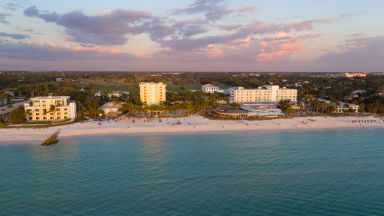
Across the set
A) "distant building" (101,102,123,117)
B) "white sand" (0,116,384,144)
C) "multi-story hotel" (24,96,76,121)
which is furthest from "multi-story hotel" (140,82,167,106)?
"multi-story hotel" (24,96,76,121)

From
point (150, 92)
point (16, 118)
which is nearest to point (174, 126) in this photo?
point (16, 118)

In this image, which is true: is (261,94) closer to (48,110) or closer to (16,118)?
(48,110)

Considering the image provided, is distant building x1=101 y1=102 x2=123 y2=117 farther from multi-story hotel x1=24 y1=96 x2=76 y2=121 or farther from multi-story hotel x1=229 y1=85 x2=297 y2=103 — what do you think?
multi-story hotel x1=229 y1=85 x2=297 y2=103

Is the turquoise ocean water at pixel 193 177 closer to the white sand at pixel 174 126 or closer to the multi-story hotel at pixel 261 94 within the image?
the white sand at pixel 174 126

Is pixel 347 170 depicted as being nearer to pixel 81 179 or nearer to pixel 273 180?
pixel 273 180

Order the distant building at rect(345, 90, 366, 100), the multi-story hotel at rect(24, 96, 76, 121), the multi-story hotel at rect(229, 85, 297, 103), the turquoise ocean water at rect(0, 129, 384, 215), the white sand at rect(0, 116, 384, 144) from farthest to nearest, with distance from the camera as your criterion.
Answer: the distant building at rect(345, 90, 366, 100)
the multi-story hotel at rect(229, 85, 297, 103)
the multi-story hotel at rect(24, 96, 76, 121)
the white sand at rect(0, 116, 384, 144)
the turquoise ocean water at rect(0, 129, 384, 215)
